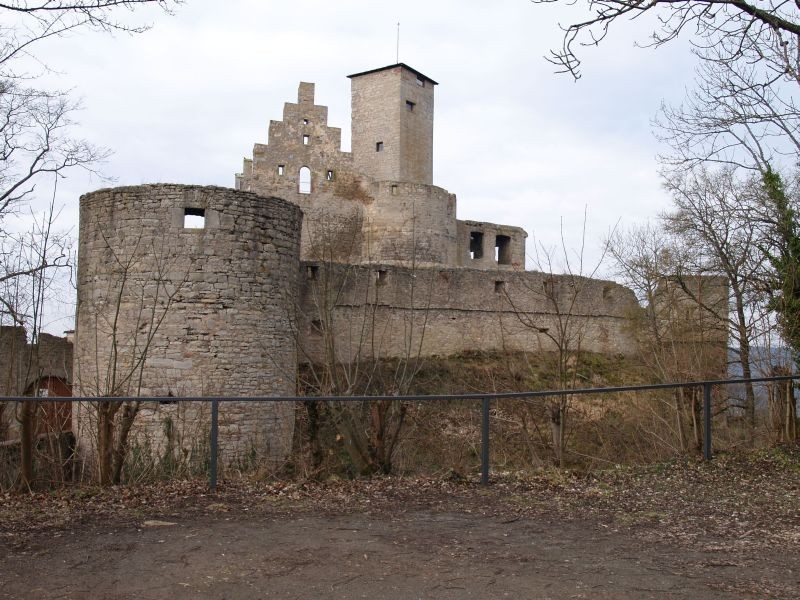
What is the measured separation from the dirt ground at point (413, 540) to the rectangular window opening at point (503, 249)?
2523cm

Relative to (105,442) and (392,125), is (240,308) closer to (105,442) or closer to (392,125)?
(105,442)

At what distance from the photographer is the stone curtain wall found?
42.9 feet

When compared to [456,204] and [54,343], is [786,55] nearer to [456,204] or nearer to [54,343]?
[54,343]

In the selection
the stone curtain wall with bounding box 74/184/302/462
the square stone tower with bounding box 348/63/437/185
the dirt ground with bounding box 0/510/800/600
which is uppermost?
the square stone tower with bounding box 348/63/437/185

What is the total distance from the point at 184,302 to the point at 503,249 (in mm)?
21562

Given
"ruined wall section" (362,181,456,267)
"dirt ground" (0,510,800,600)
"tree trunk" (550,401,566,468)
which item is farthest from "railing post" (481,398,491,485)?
"ruined wall section" (362,181,456,267)

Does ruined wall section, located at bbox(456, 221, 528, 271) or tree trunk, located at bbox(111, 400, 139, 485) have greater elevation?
ruined wall section, located at bbox(456, 221, 528, 271)

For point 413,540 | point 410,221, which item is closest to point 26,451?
point 413,540

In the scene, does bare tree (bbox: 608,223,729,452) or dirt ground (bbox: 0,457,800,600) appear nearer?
dirt ground (bbox: 0,457,800,600)

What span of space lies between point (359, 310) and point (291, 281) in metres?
6.87

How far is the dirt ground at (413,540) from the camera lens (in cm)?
446

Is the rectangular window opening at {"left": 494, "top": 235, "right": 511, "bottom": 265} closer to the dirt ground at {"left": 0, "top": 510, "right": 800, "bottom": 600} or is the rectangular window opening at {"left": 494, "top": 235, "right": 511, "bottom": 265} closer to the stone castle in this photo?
the stone castle

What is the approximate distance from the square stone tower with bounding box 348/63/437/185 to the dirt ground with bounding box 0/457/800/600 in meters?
29.3

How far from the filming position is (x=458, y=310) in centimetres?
2308
